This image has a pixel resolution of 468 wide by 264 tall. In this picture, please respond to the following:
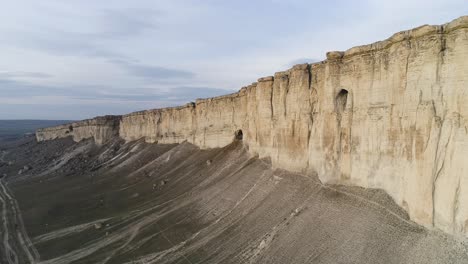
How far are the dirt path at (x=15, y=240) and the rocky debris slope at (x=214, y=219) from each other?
6.2 inches

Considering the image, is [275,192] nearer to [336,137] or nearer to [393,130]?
[336,137]

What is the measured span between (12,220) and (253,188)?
80.8 feet

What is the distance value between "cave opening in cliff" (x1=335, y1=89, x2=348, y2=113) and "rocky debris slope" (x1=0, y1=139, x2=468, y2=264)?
4.55 metres

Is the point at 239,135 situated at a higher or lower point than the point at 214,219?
higher

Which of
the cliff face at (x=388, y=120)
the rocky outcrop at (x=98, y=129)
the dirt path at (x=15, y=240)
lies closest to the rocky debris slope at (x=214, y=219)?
the dirt path at (x=15, y=240)

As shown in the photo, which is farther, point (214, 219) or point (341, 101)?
point (214, 219)

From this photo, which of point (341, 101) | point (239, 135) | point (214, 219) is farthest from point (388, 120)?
point (239, 135)

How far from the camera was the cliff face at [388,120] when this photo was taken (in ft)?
48.3

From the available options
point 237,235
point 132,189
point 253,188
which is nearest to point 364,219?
point 237,235

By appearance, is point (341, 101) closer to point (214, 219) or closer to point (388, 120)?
point (388, 120)

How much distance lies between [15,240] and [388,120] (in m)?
29.0

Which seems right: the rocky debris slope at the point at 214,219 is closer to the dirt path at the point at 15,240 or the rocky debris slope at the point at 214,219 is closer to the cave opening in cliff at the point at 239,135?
the dirt path at the point at 15,240

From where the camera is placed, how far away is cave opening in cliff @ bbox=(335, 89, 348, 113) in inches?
850

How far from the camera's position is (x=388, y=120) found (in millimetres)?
17953
